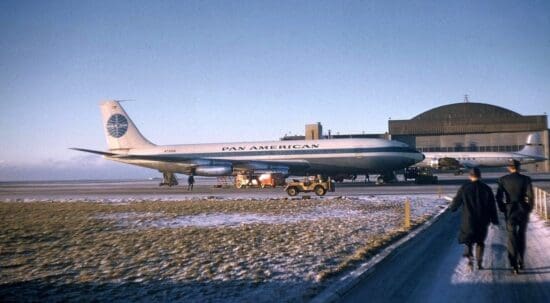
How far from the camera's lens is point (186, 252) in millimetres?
10547

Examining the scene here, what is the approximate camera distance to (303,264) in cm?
882

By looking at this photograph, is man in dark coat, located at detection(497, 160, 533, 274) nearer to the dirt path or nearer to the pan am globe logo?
the dirt path

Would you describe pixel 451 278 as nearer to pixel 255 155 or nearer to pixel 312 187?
pixel 312 187

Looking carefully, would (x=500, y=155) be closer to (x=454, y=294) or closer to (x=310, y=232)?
(x=310, y=232)

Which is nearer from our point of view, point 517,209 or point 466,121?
point 517,209

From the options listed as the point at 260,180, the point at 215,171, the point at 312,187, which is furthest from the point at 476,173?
the point at 215,171

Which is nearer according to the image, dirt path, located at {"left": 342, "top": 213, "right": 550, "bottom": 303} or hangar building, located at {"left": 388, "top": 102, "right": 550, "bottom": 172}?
dirt path, located at {"left": 342, "top": 213, "right": 550, "bottom": 303}

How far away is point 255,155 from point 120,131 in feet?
56.9

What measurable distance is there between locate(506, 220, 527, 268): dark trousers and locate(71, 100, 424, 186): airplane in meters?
32.0

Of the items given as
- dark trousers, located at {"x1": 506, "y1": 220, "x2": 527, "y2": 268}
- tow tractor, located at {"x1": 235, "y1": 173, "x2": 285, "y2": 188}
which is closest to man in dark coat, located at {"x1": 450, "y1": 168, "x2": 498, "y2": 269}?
dark trousers, located at {"x1": 506, "y1": 220, "x2": 527, "y2": 268}

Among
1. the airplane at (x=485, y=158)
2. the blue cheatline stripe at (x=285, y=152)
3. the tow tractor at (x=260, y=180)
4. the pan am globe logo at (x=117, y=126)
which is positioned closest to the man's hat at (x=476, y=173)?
the tow tractor at (x=260, y=180)

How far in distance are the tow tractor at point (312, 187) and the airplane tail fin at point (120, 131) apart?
25577 millimetres

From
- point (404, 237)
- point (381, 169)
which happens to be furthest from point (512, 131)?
point (404, 237)

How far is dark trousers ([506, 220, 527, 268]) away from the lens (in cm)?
773
